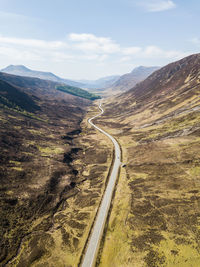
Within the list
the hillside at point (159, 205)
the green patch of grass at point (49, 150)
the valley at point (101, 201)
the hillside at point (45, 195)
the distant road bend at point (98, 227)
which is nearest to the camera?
the hillside at point (159, 205)

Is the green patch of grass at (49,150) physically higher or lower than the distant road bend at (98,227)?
higher

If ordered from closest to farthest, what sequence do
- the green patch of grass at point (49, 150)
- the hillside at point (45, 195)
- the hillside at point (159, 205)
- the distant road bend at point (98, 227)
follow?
the hillside at point (159, 205) → the distant road bend at point (98, 227) → the hillside at point (45, 195) → the green patch of grass at point (49, 150)

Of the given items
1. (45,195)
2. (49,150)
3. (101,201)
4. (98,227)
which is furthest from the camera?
(49,150)

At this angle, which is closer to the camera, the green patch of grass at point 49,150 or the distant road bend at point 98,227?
the distant road bend at point 98,227

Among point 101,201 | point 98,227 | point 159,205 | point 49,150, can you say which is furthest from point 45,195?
point 49,150

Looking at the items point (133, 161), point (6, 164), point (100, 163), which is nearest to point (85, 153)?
point (100, 163)

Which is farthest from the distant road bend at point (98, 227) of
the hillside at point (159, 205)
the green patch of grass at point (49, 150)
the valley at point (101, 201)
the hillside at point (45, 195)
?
the green patch of grass at point (49, 150)

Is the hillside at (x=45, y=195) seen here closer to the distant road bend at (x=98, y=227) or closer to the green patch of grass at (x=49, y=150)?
the green patch of grass at (x=49, y=150)

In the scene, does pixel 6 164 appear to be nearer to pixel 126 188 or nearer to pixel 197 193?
pixel 126 188

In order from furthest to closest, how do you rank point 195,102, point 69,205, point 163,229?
point 195,102, point 69,205, point 163,229

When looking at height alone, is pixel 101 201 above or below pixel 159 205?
below

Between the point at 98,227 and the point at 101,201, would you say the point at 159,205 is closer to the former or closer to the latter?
the point at 101,201
